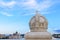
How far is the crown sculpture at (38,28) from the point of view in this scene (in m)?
6.55

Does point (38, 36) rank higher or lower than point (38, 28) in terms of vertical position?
lower

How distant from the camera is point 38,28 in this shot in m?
6.94

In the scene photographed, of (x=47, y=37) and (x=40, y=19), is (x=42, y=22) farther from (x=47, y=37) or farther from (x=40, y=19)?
(x=47, y=37)

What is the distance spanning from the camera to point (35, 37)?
6.55 meters

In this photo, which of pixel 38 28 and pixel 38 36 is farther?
pixel 38 28

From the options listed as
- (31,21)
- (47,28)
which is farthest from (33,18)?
(47,28)

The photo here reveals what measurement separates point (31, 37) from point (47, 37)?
2.00 ft

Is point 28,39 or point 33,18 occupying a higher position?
point 33,18

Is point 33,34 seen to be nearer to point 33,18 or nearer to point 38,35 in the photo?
point 38,35

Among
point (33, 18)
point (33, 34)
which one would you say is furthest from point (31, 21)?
point (33, 34)

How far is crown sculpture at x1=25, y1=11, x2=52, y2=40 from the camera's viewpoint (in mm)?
6551

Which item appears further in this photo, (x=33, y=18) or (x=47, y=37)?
(x=33, y=18)

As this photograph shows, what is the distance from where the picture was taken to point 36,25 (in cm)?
689

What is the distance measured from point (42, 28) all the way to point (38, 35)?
1.47 ft
